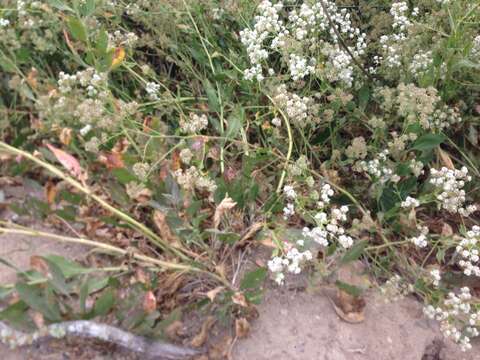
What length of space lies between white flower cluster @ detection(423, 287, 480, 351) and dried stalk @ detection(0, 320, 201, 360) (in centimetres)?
68

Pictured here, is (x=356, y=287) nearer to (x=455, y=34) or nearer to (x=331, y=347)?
(x=331, y=347)

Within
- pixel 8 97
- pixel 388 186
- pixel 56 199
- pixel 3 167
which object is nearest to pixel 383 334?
Result: pixel 388 186

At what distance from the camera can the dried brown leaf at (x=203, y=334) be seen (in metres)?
1.41

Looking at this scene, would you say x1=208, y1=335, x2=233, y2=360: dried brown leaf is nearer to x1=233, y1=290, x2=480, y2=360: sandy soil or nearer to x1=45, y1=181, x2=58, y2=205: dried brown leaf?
x1=233, y1=290, x2=480, y2=360: sandy soil

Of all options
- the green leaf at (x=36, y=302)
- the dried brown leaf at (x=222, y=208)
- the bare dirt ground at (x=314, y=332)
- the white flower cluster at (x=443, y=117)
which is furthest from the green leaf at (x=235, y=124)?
the green leaf at (x=36, y=302)

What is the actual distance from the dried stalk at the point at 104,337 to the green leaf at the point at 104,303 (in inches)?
1.3

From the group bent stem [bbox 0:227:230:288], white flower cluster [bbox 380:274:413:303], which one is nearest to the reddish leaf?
bent stem [bbox 0:227:230:288]

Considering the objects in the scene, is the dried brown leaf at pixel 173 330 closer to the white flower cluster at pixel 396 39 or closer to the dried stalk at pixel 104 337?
the dried stalk at pixel 104 337

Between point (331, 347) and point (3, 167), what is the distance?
120 centimetres

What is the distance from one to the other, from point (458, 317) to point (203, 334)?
0.71m

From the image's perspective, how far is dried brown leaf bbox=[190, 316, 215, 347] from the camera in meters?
1.41

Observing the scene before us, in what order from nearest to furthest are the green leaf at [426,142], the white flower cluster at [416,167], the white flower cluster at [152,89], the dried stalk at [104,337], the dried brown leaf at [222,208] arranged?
1. the dried stalk at [104,337]
2. the dried brown leaf at [222,208]
3. the white flower cluster at [416,167]
4. the green leaf at [426,142]
5. the white flower cluster at [152,89]

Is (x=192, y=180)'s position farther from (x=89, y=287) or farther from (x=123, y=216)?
(x=89, y=287)

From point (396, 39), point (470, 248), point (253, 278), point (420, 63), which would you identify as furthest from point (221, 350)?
point (396, 39)
